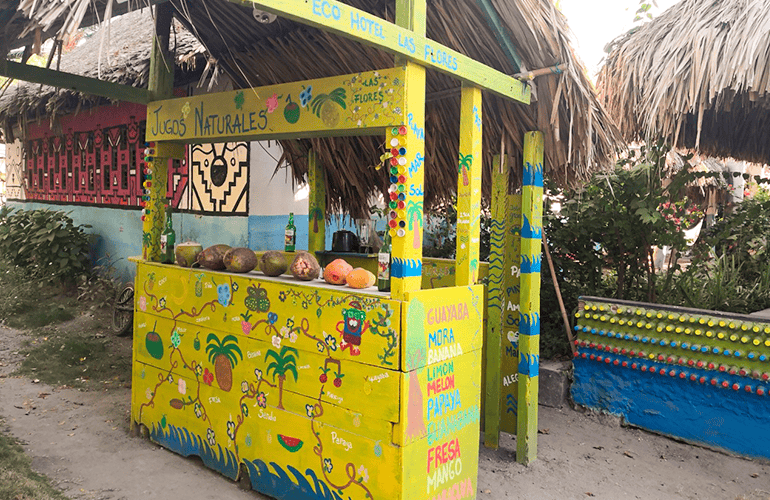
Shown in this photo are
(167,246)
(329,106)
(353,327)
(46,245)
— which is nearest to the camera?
(353,327)

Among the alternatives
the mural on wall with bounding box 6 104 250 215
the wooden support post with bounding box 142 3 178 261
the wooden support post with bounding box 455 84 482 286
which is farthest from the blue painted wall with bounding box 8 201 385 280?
the wooden support post with bounding box 455 84 482 286

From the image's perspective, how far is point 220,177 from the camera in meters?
6.25

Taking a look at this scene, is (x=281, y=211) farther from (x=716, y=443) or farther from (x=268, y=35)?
(x=716, y=443)

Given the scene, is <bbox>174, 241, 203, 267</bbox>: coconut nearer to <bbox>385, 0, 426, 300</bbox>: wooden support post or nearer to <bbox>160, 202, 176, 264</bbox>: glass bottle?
<bbox>160, 202, 176, 264</bbox>: glass bottle

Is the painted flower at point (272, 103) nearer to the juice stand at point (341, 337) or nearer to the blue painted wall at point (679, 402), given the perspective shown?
the juice stand at point (341, 337)

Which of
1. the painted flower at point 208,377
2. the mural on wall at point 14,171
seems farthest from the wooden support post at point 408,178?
the mural on wall at point 14,171

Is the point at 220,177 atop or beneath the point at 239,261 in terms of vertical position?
atop

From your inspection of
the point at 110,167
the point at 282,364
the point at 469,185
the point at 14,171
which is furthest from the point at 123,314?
the point at 14,171

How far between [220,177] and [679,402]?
4.68 m

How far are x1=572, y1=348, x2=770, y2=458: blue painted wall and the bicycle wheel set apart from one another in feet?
15.1

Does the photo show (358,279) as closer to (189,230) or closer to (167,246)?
(167,246)

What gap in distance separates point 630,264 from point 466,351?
282 centimetres

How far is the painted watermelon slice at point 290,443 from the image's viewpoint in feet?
10.5

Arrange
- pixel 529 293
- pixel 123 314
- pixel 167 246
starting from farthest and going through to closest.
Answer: pixel 123 314, pixel 167 246, pixel 529 293
